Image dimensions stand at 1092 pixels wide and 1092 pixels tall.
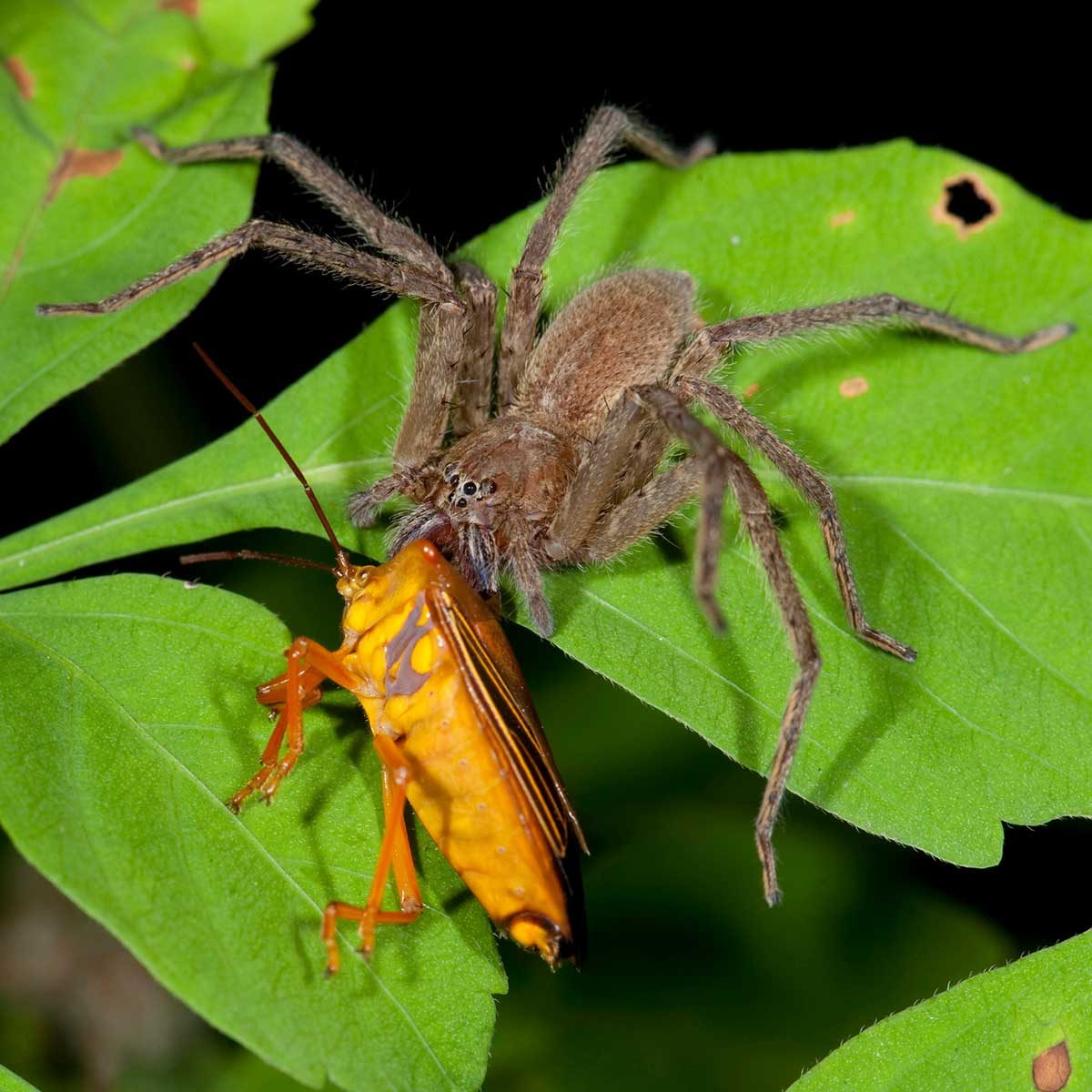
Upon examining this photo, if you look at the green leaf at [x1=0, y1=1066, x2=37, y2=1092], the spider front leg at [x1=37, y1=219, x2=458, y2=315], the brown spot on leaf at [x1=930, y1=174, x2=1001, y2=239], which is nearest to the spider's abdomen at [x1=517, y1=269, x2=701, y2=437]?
the spider front leg at [x1=37, y1=219, x2=458, y2=315]

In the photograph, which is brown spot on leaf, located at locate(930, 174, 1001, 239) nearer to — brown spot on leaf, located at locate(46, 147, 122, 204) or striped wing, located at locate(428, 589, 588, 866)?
striped wing, located at locate(428, 589, 588, 866)

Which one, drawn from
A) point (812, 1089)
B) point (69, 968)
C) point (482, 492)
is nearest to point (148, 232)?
point (482, 492)

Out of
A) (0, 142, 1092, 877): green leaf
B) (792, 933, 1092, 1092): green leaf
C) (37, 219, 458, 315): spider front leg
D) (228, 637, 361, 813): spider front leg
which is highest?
(37, 219, 458, 315): spider front leg

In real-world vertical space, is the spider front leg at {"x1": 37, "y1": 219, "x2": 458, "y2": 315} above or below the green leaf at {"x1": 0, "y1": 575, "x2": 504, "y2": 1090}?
above

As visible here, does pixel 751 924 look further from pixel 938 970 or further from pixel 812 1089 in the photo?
pixel 812 1089

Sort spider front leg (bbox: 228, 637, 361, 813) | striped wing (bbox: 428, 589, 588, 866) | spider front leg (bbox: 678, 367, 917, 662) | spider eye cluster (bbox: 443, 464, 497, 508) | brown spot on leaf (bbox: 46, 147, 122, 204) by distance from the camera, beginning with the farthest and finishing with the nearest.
Result: brown spot on leaf (bbox: 46, 147, 122, 204) < spider eye cluster (bbox: 443, 464, 497, 508) < spider front leg (bbox: 678, 367, 917, 662) < striped wing (bbox: 428, 589, 588, 866) < spider front leg (bbox: 228, 637, 361, 813)

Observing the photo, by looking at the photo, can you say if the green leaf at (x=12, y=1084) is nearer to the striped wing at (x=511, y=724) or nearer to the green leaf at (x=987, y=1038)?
the striped wing at (x=511, y=724)
